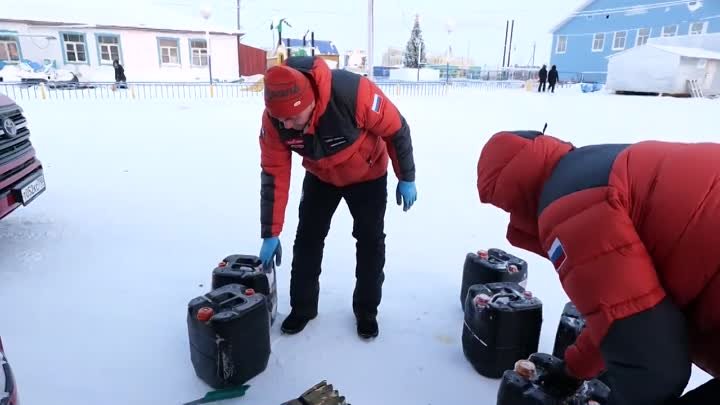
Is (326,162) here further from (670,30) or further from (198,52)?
(670,30)

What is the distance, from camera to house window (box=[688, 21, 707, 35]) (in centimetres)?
2366

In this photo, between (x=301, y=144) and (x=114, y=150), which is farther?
(x=114, y=150)

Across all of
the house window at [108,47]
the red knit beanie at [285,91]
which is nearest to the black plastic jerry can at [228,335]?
the red knit beanie at [285,91]

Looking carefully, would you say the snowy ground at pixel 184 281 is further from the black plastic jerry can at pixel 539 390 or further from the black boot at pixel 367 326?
the black plastic jerry can at pixel 539 390

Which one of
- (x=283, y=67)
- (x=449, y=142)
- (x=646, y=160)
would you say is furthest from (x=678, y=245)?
(x=449, y=142)

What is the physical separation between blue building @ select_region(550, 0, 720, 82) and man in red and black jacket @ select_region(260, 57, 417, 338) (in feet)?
94.6

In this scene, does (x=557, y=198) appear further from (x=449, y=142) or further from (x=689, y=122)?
(x=689, y=122)

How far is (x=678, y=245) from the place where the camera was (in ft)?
3.25

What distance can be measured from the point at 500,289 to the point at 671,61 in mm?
21334

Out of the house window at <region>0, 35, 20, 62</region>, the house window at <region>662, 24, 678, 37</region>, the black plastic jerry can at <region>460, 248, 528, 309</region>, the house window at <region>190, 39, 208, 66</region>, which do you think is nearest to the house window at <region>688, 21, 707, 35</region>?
the house window at <region>662, 24, 678, 37</region>

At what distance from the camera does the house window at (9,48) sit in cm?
1978

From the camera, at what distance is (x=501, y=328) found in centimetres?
208

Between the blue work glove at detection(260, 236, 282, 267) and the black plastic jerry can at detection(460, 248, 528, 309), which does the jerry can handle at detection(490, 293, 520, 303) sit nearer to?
the black plastic jerry can at detection(460, 248, 528, 309)

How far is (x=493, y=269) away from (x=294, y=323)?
113 centimetres
